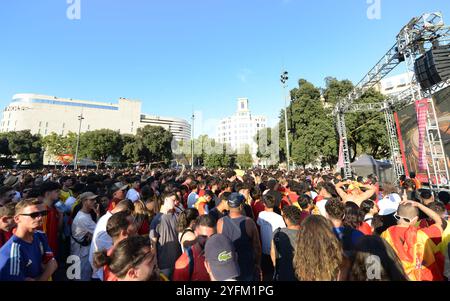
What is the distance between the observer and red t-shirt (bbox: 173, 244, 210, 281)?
2.26 metres

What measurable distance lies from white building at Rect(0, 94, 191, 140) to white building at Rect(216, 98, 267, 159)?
50.8 metres

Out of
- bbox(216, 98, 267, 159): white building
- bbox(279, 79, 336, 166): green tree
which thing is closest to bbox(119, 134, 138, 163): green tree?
bbox(279, 79, 336, 166): green tree

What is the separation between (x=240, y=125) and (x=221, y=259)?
126 meters

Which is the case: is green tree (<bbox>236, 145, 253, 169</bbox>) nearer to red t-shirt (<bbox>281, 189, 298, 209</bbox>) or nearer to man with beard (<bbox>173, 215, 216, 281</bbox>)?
red t-shirt (<bbox>281, 189, 298, 209</bbox>)

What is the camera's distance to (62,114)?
9744 centimetres

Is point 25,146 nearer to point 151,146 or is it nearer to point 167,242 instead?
point 151,146

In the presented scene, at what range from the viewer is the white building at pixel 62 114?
91.2 metres

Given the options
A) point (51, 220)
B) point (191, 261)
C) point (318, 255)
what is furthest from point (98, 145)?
point (318, 255)

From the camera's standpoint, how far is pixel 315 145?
24.9 m

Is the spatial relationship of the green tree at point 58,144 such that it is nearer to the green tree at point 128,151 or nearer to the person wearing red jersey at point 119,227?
the green tree at point 128,151

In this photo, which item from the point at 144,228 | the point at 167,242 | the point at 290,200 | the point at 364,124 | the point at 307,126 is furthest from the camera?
the point at 307,126

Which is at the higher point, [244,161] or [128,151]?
[128,151]
